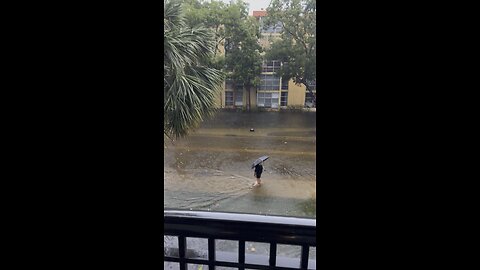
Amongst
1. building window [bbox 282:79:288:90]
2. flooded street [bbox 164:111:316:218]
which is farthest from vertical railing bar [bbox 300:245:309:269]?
building window [bbox 282:79:288:90]

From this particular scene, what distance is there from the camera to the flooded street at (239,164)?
1.75 metres

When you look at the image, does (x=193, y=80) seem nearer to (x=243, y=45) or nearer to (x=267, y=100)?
(x=243, y=45)

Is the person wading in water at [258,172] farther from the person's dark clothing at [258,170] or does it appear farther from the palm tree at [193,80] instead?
the palm tree at [193,80]

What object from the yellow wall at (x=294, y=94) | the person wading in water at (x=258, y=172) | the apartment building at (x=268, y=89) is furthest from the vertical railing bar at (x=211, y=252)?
the person wading in water at (x=258, y=172)

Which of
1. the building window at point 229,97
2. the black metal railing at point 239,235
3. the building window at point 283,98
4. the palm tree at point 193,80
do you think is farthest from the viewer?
the palm tree at point 193,80

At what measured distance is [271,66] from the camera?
1.67 m

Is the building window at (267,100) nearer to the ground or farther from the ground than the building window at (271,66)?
nearer to the ground

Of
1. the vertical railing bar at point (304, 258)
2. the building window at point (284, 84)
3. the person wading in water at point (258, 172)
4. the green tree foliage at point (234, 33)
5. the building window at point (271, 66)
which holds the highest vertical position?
the green tree foliage at point (234, 33)

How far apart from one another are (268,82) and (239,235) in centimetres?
102

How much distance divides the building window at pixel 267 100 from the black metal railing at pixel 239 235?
0.91 meters

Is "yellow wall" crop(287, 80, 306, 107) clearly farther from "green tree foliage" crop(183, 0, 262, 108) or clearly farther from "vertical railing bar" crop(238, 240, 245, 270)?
"vertical railing bar" crop(238, 240, 245, 270)

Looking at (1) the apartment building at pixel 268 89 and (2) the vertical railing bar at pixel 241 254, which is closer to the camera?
(2) the vertical railing bar at pixel 241 254

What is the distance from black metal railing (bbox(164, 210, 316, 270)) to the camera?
758 millimetres
